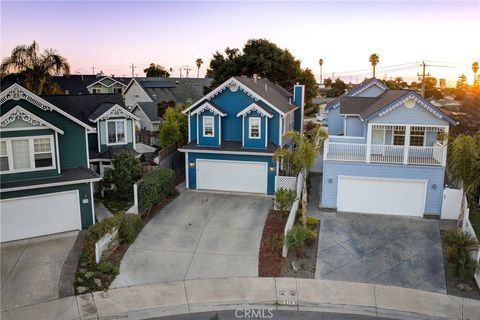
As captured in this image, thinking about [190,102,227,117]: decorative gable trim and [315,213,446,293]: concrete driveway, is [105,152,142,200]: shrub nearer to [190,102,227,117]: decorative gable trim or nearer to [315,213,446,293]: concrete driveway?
[190,102,227,117]: decorative gable trim

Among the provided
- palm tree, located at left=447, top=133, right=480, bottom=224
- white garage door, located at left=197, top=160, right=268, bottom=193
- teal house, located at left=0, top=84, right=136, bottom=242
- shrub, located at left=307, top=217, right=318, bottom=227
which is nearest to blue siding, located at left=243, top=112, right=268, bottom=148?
white garage door, located at left=197, top=160, right=268, bottom=193

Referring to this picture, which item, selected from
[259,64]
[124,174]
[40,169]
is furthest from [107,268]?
[259,64]

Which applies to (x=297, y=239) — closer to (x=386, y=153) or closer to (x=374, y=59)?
(x=386, y=153)

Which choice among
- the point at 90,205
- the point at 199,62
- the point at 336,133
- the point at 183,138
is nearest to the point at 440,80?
the point at 199,62

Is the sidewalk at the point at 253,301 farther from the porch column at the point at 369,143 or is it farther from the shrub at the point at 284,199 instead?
the porch column at the point at 369,143

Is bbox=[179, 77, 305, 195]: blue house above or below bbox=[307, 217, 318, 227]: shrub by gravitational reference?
above

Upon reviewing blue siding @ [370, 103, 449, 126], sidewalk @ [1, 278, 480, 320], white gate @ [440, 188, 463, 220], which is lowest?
sidewalk @ [1, 278, 480, 320]

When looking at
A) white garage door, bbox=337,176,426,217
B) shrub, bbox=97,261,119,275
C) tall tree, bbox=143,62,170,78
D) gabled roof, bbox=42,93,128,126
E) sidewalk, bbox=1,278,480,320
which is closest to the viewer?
sidewalk, bbox=1,278,480,320
